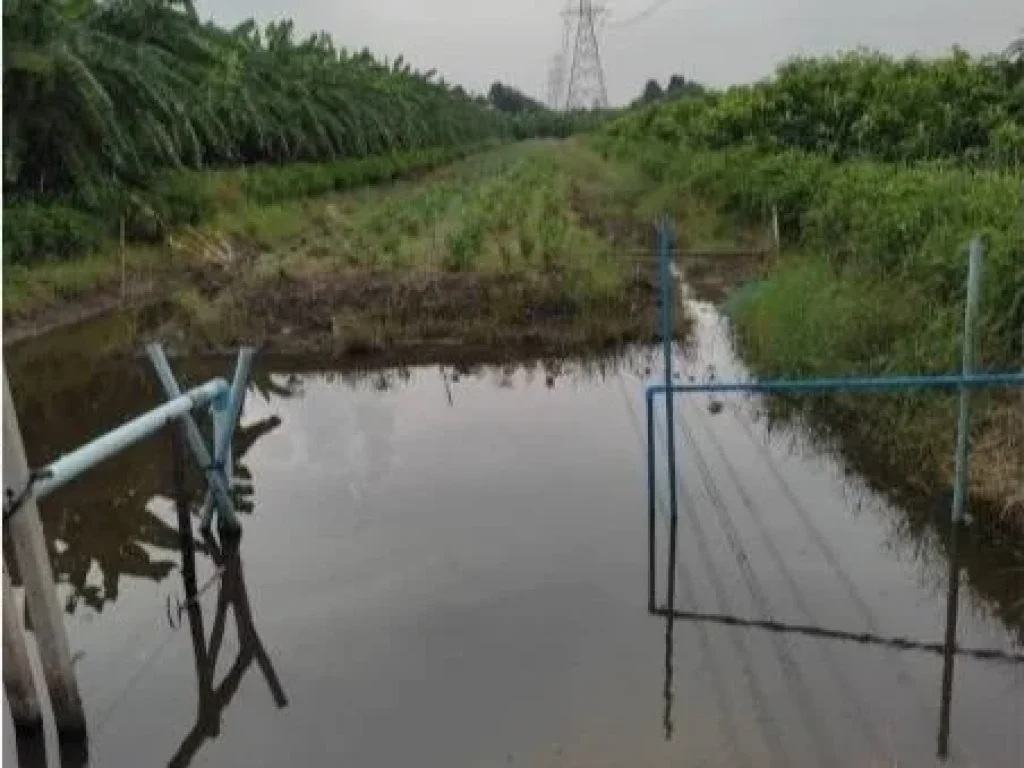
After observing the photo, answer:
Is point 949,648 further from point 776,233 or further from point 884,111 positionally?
point 884,111

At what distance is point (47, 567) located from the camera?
17.0 feet

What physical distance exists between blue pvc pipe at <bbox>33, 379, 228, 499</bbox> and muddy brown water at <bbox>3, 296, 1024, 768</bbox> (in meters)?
1.21

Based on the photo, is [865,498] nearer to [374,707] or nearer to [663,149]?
[374,707]

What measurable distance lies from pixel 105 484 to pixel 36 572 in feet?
16.2

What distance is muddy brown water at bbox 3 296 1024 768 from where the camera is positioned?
5559mm

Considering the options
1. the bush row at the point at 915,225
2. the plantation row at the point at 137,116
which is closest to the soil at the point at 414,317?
the bush row at the point at 915,225

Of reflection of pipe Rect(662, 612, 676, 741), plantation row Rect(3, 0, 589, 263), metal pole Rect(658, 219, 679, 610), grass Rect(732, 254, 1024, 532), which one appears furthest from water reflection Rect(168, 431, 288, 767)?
plantation row Rect(3, 0, 589, 263)

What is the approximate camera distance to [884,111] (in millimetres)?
22031

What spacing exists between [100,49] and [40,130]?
2188 millimetres

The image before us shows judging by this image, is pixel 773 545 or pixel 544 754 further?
pixel 773 545

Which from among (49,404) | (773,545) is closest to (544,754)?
(773,545)

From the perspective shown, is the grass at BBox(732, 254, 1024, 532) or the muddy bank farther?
the muddy bank

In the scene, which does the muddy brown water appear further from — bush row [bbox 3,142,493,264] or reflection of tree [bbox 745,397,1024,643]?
bush row [bbox 3,142,493,264]

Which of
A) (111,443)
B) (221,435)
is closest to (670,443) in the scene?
(221,435)
